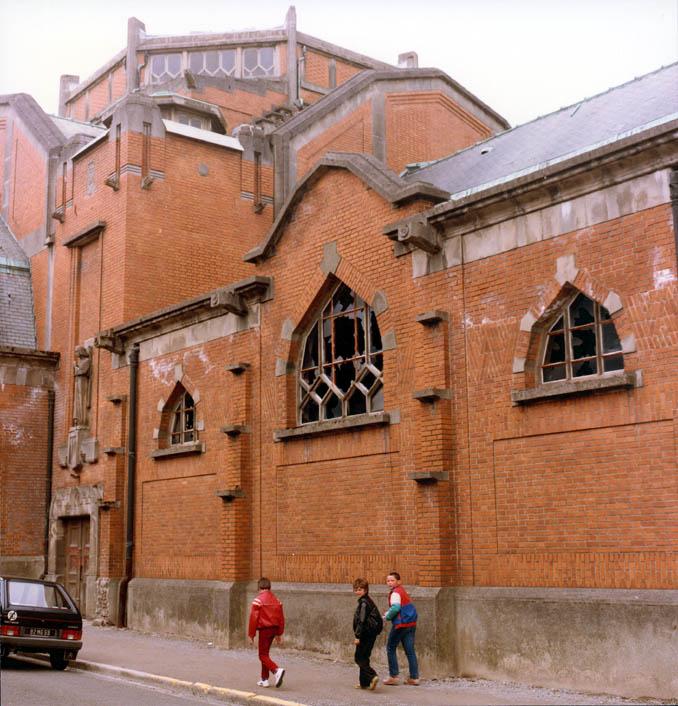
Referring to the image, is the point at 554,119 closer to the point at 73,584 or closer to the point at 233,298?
the point at 233,298

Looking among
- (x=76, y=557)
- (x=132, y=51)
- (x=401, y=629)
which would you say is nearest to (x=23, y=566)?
(x=76, y=557)

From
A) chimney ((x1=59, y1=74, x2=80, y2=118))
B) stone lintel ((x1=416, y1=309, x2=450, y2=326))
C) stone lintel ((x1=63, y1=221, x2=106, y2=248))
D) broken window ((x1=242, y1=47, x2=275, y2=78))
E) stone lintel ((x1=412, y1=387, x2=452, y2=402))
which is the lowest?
stone lintel ((x1=412, y1=387, x2=452, y2=402))

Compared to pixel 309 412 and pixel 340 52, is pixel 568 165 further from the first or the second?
pixel 340 52

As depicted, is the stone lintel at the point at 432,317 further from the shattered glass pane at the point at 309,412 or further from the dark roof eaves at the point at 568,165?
the shattered glass pane at the point at 309,412

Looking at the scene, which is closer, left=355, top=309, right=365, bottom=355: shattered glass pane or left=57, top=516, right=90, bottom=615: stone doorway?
left=355, top=309, right=365, bottom=355: shattered glass pane

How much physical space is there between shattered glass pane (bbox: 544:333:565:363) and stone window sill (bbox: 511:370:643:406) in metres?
0.43

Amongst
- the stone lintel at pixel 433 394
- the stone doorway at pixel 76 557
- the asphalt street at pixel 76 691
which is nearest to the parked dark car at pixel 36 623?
the asphalt street at pixel 76 691

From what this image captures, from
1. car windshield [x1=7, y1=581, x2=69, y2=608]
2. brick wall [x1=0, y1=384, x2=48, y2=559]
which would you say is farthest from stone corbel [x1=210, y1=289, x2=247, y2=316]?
brick wall [x1=0, y1=384, x2=48, y2=559]

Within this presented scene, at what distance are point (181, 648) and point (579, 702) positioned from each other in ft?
27.7

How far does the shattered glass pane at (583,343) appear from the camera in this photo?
1259 cm

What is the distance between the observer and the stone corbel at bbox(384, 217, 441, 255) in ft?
47.1

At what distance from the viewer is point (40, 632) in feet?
48.6

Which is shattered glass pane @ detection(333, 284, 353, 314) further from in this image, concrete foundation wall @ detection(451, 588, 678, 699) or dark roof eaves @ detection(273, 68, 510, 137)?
dark roof eaves @ detection(273, 68, 510, 137)

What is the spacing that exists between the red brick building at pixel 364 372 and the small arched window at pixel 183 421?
107 mm
